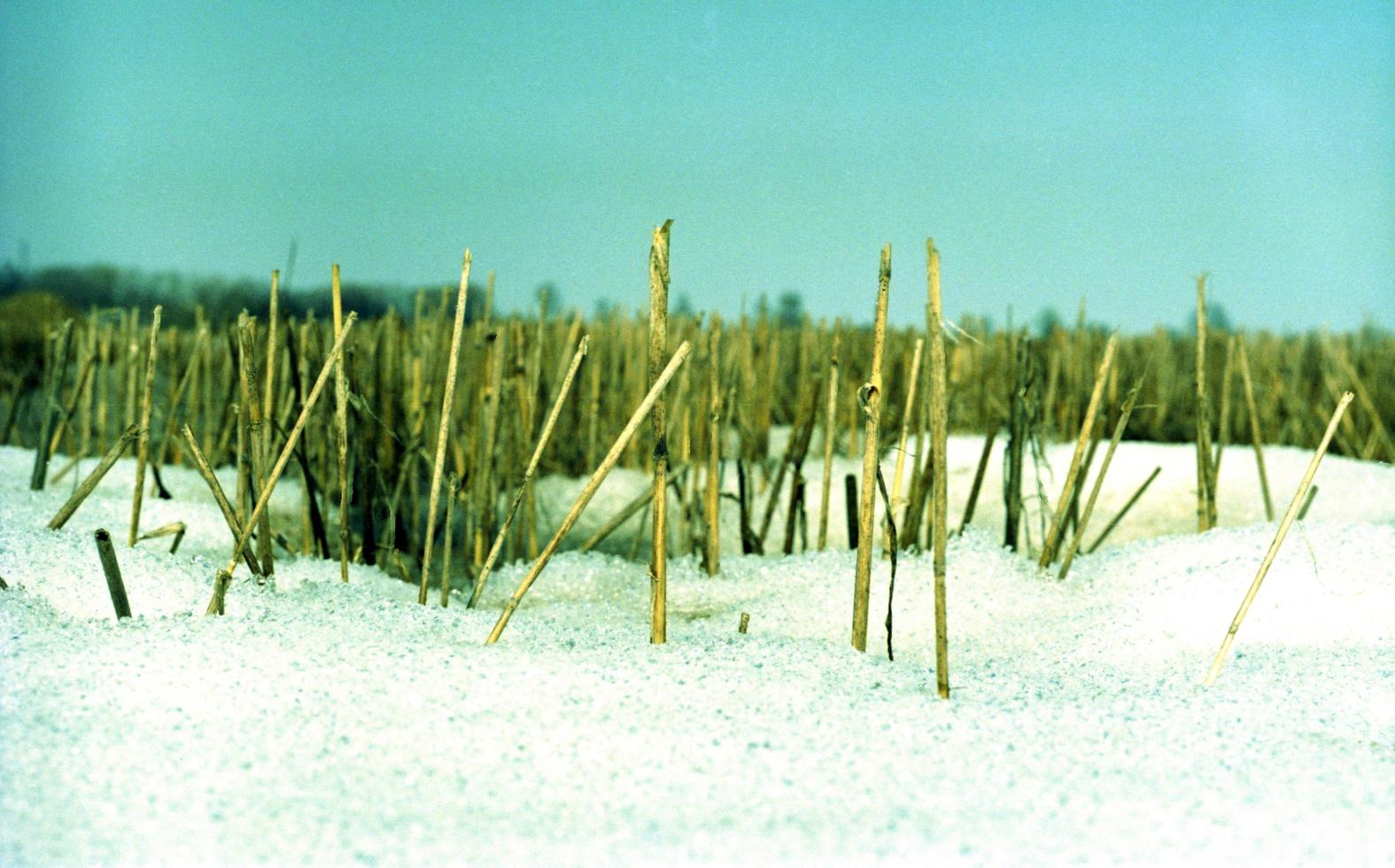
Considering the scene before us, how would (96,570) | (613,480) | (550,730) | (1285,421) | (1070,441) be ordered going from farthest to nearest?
1. (1285,421)
2. (1070,441)
3. (613,480)
4. (96,570)
5. (550,730)

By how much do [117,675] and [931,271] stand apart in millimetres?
900

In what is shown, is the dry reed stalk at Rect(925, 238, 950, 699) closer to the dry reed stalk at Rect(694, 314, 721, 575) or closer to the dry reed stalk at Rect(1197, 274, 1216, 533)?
the dry reed stalk at Rect(694, 314, 721, 575)

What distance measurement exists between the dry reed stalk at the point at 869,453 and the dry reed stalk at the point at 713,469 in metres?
0.59

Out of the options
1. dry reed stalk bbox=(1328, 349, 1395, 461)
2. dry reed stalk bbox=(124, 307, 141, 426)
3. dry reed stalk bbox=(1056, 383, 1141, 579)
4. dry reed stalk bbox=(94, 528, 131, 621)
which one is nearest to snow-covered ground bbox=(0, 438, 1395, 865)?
dry reed stalk bbox=(94, 528, 131, 621)

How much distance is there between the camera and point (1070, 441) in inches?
173

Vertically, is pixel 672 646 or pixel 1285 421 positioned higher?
pixel 1285 421

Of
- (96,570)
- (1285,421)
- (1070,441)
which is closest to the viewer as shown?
(96,570)

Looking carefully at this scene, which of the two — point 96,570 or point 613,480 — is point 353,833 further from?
point 613,480

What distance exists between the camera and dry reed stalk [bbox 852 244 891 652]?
1.29 meters

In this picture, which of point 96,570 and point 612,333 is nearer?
point 96,570

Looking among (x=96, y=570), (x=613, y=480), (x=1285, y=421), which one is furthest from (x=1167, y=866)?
(x=1285, y=421)

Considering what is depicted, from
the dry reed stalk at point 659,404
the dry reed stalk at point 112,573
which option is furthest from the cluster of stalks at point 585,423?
the dry reed stalk at point 112,573

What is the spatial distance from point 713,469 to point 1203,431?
0.87 metres

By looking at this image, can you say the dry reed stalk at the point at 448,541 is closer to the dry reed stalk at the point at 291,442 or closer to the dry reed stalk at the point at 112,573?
the dry reed stalk at the point at 291,442
